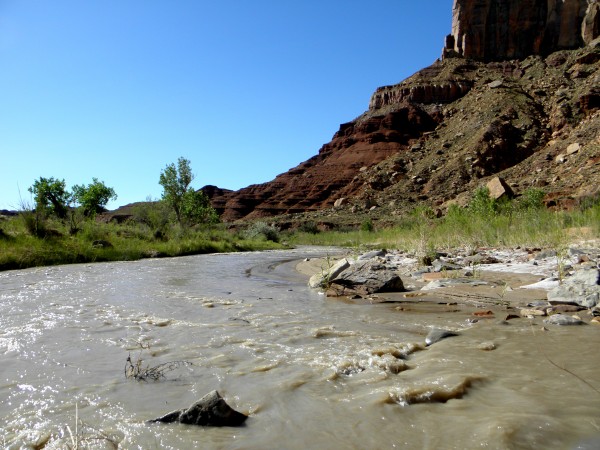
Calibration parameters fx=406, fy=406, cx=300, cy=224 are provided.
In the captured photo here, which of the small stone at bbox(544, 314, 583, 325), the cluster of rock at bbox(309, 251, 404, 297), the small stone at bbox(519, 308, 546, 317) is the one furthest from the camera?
the cluster of rock at bbox(309, 251, 404, 297)

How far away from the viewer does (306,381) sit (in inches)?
86.5

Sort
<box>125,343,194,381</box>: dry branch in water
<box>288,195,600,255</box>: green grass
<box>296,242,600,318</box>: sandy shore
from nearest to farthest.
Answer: <box>125,343,194,381</box>: dry branch in water
<box>296,242,600,318</box>: sandy shore
<box>288,195,600,255</box>: green grass

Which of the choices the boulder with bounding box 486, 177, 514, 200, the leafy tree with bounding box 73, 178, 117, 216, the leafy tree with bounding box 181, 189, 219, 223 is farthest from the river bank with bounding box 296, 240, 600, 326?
the leafy tree with bounding box 73, 178, 117, 216

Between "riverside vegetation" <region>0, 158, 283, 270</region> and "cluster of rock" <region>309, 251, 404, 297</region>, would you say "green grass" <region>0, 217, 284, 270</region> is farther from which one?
"cluster of rock" <region>309, 251, 404, 297</region>

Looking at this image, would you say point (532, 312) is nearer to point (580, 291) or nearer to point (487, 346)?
point (580, 291)

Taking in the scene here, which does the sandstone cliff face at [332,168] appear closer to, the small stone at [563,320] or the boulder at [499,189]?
the boulder at [499,189]

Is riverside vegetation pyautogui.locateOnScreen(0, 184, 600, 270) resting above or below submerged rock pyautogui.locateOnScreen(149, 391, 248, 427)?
above

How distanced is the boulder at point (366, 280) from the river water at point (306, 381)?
1.60 m

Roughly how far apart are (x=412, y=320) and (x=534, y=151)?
179 ft

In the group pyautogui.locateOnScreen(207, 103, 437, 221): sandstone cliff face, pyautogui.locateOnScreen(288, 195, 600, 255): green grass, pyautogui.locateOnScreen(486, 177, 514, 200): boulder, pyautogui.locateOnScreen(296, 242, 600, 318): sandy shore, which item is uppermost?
pyautogui.locateOnScreen(207, 103, 437, 221): sandstone cliff face

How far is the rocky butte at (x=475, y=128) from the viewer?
45.6 meters

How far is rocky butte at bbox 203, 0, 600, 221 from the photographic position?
45.6 meters

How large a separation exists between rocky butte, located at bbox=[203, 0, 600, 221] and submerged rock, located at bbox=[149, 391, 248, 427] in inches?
1255

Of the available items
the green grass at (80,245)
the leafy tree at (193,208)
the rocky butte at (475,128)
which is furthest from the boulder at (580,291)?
the leafy tree at (193,208)
